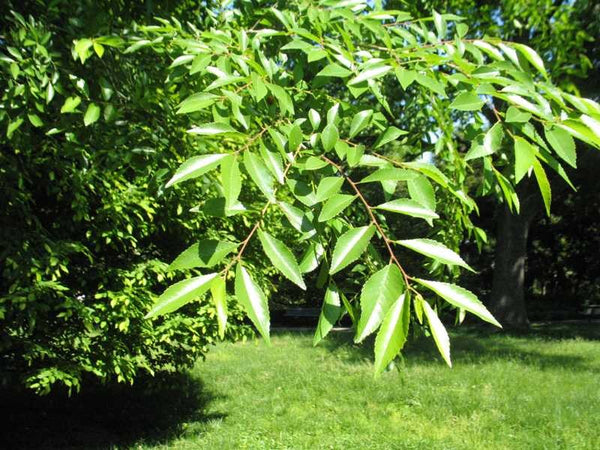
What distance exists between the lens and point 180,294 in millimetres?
920

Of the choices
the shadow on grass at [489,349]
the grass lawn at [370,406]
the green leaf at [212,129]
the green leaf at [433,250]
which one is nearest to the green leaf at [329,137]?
the green leaf at [212,129]

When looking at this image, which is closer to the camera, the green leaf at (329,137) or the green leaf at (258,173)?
the green leaf at (258,173)

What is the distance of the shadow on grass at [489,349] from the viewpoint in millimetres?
9148

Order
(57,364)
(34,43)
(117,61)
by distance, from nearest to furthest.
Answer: (34,43) < (117,61) < (57,364)

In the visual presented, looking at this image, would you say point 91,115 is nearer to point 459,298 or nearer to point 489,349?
point 459,298

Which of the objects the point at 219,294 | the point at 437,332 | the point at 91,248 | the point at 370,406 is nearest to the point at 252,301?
the point at 219,294

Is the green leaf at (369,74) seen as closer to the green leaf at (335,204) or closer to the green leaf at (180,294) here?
the green leaf at (335,204)

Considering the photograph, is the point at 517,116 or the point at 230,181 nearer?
the point at 230,181

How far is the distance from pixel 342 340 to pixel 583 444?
803 centimetres

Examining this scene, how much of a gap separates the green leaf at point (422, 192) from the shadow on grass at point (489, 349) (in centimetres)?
681

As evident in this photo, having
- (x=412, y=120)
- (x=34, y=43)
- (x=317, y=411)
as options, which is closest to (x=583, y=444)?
(x=317, y=411)

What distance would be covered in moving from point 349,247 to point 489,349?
35.2 ft

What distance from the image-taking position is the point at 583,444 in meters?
4.74

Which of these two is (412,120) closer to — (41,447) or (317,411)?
(317,411)
